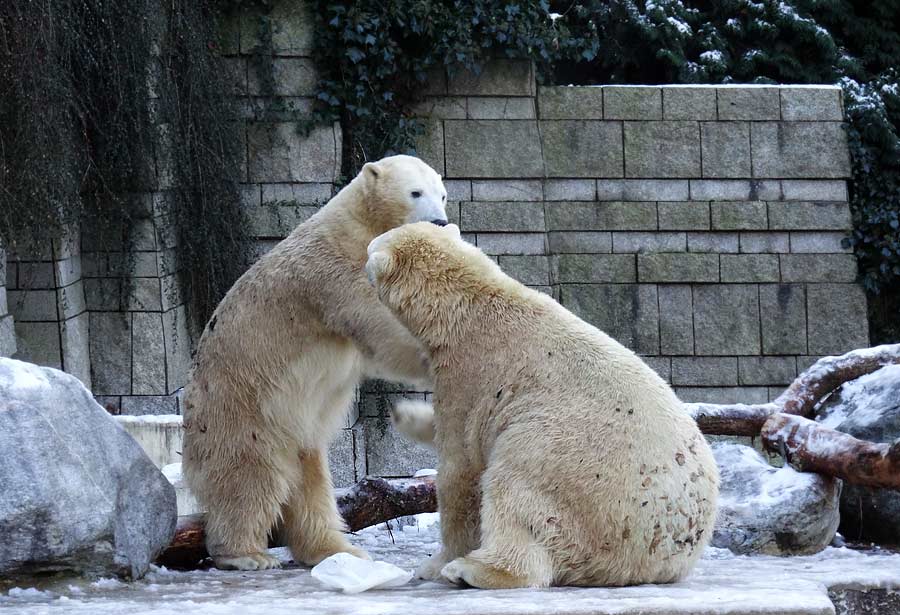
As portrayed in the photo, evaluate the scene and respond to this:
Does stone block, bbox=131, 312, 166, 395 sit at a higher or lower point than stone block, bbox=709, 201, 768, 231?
lower

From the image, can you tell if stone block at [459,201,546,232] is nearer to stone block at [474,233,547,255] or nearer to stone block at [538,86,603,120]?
stone block at [474,233,547,255]

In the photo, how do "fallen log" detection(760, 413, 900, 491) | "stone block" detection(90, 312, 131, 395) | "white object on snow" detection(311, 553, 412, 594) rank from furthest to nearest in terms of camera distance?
"stone block" detection(90, 312, 131, 395) → "fallen log" detection(760, 413, 900, 491) → "white object on snow" detection(311, 553, 412, 594)

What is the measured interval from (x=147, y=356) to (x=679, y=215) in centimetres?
359

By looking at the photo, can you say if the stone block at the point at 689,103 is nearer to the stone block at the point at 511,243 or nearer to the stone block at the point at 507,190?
the stone block at the point at 507,190

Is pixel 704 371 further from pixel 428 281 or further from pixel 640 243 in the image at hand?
pixel 428 281

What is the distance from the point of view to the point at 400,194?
13.8ft

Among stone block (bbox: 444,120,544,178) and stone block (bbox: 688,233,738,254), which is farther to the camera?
stone block (bbox: 688,233,738,254)

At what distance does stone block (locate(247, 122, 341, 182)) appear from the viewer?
Answer: 6.99 m

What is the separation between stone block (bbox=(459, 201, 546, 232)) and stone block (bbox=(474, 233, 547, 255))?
39 mm

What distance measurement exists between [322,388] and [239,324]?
0.36 meters

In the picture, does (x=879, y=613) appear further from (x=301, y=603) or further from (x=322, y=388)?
(x=322, y=388)

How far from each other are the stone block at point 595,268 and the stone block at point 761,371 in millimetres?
961

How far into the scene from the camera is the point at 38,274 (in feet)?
20.8

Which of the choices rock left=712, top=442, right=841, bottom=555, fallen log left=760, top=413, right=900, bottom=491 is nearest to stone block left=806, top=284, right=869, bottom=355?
fallen log left=760, top=413, right=900, bottom=491
